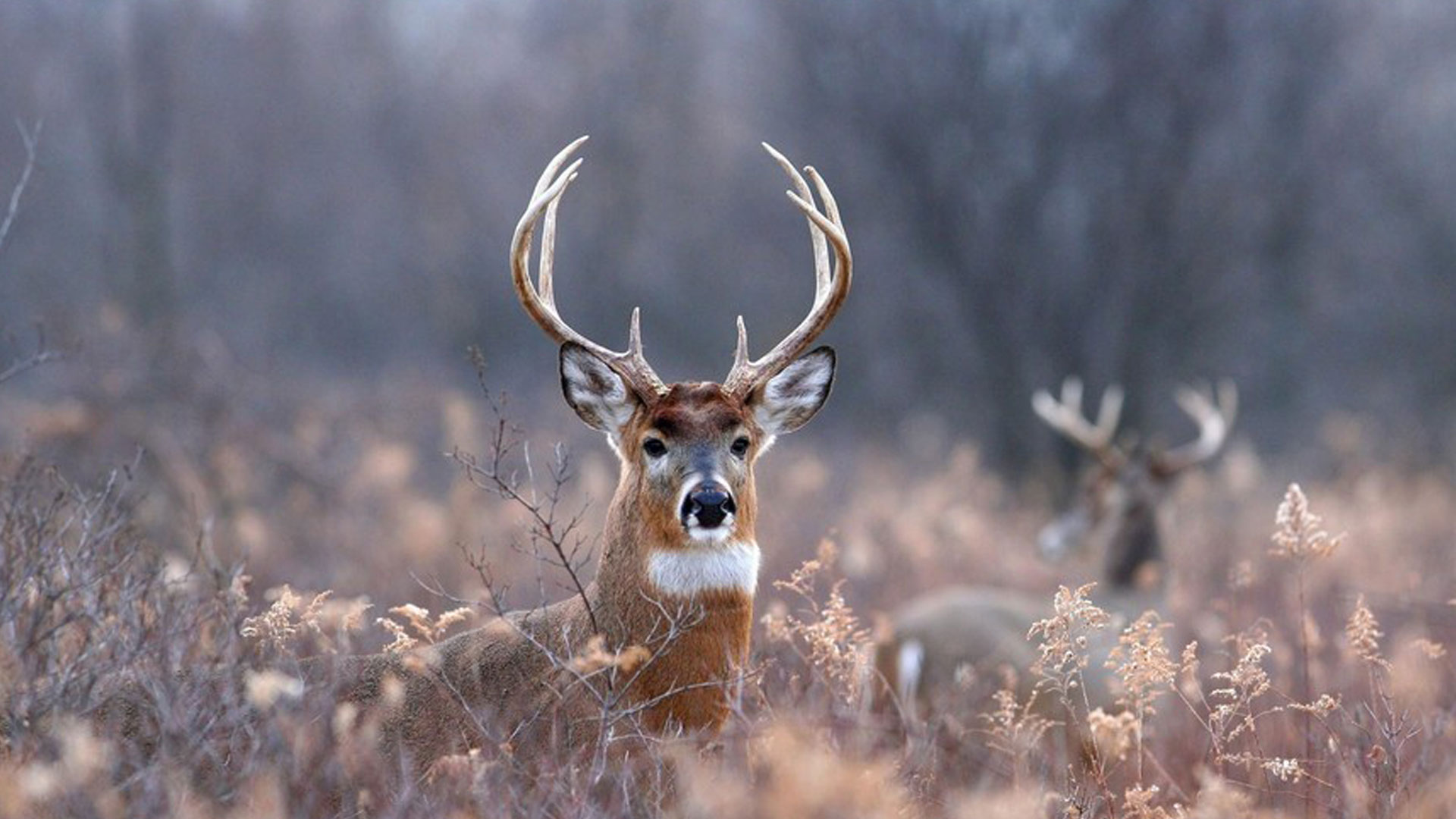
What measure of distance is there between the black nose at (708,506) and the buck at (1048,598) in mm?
842

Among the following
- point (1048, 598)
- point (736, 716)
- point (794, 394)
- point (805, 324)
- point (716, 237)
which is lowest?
point (736, 716)

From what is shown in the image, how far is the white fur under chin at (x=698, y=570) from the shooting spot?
16.6ft

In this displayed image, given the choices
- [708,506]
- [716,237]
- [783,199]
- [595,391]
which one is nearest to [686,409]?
[595,391]

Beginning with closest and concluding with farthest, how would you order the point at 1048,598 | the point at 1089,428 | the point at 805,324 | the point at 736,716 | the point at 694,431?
the point at 736,716 < the point at 694,431 < the point at 805,324 < the point at 1048,598 < the point at 1089,428

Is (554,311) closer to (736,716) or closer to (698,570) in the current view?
(698,570)

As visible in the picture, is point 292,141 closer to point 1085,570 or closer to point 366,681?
point 1085,570

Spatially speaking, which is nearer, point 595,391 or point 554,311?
point 595,391

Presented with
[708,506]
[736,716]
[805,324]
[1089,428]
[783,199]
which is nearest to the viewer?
[736,716]

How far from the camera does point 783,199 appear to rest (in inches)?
1125

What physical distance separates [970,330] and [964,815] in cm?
1354

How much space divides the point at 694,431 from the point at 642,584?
0.49 metres

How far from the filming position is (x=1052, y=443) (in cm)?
1611

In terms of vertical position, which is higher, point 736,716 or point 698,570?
point 698,570

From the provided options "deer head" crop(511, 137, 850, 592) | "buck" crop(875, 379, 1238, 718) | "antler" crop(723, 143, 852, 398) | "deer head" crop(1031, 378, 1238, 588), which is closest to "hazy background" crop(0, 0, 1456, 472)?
"buck" crop(875, 379, 1238, 718)
